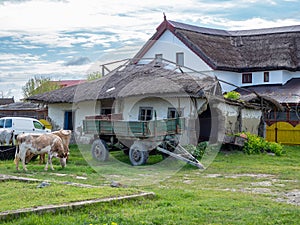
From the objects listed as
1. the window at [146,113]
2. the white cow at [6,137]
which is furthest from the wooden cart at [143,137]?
the white cow at [6,137]

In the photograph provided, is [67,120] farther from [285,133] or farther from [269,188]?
[269,188]

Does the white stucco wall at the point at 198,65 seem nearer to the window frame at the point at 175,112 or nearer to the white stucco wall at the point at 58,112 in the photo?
the white stucco wall at the point at 58,112

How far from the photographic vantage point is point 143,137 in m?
19.9

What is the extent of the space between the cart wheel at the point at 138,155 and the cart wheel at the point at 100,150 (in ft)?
5.05

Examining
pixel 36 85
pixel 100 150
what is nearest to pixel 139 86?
pixel 100 150

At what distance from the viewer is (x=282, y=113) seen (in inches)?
1201

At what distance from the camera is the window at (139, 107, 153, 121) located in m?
25.7

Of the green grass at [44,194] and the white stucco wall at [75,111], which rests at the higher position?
the white stucco wall at [75,111]

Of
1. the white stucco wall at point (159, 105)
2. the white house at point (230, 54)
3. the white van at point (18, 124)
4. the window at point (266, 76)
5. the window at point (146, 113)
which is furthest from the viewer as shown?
the window at point (266, 76)

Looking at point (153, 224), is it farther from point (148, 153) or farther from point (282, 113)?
point (282, 113)

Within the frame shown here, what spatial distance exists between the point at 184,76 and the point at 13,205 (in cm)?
1614

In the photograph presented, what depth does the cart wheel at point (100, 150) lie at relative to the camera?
21250 mm

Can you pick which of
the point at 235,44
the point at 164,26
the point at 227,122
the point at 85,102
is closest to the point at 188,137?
the point at 227,122

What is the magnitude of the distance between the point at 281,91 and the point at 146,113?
31.1 ft
